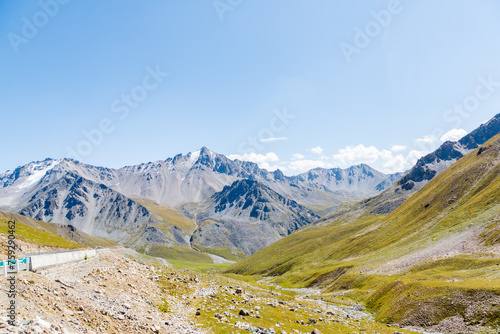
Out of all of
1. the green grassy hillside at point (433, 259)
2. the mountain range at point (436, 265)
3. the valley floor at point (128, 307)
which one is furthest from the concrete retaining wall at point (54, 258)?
the green grassy hillside at point (433, 259)

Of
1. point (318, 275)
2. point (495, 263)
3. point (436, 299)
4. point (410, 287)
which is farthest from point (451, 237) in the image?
point (436, 299)

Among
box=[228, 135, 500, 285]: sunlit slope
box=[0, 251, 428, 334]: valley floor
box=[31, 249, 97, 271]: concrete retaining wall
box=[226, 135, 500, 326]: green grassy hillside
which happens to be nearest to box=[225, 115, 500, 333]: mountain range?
box=[226, 135, 500, 326]: green grassy hillside

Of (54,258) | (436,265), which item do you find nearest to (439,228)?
(436,265)

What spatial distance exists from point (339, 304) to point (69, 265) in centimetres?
7660

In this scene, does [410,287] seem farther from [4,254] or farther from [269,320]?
[4,254]

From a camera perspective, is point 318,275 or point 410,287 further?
point 318,275

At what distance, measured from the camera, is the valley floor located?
2314 cm

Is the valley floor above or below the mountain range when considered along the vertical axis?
above

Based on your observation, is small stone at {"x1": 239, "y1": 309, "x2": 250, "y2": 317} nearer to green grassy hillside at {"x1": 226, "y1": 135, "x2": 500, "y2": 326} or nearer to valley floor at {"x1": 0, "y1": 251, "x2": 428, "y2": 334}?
valley floor at {"x1": 0, "y1": 251, "x2": 428, "y2": 334}

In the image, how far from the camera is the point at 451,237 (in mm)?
120250

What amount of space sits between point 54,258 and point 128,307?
1399 centimetres

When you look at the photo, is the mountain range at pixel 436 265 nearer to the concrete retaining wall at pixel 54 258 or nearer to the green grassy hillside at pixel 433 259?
the green grassy hillside at pixel 433 259

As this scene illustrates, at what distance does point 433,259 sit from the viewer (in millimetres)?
97312

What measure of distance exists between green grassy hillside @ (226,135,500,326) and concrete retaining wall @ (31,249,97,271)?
2516 inches
